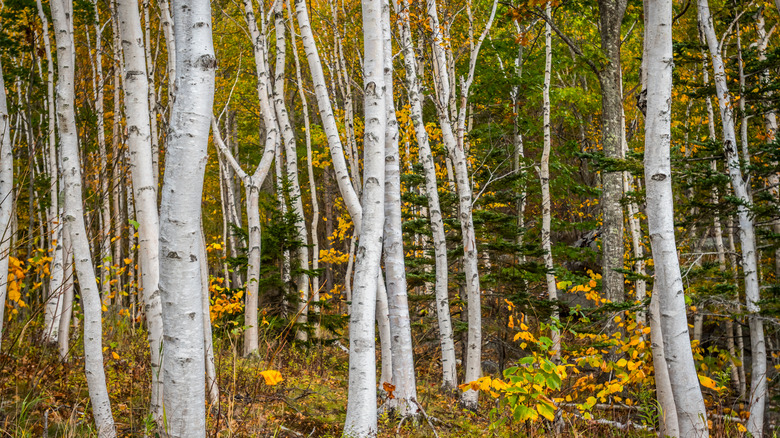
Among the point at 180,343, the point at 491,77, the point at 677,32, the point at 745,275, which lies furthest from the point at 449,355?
the point at 677,32

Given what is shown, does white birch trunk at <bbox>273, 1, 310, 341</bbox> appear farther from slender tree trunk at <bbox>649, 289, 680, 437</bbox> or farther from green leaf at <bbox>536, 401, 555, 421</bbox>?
slender tree trunk at <bbox>649, 289, 680, 437</bbox>

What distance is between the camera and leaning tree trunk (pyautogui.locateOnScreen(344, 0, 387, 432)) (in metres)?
3.13

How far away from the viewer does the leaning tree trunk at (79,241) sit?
10.1 ft

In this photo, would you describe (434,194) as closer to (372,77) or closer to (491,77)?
(372,77)

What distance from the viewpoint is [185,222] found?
218cm

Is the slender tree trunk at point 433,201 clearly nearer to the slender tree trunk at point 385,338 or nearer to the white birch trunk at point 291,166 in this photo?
the white birch trunk at point 291,166

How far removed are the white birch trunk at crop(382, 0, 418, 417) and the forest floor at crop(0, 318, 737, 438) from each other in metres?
0.28

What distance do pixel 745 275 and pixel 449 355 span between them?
3.91 meters

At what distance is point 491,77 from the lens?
1086 cm

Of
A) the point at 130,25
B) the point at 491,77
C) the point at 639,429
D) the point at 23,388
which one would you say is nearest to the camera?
the point at 130,25

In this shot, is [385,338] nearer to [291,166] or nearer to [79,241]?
[79,241]

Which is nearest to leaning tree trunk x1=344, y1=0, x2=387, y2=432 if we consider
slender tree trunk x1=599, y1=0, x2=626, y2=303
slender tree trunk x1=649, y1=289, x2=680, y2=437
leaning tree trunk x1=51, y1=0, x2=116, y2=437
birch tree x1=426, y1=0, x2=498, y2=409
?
leaning tree trunk x1=51, y1=0, x2=116, y2=437

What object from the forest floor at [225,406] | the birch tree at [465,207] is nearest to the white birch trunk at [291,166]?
the forest floor at [225,406]

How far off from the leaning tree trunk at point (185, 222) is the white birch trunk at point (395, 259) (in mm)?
1688
